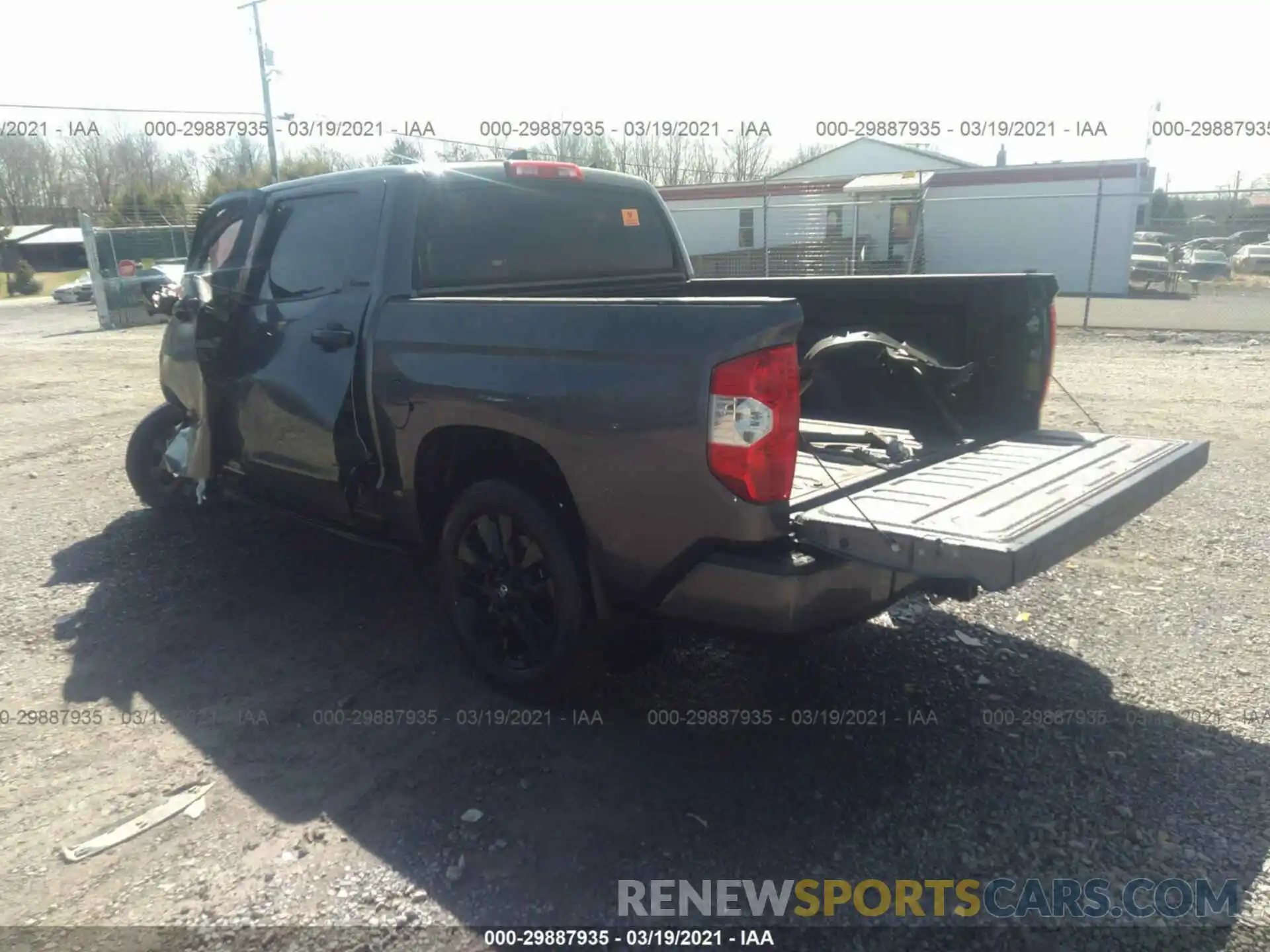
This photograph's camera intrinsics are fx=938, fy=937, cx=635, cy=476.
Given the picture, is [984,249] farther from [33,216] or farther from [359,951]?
[33,216]

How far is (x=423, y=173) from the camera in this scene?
4129mm

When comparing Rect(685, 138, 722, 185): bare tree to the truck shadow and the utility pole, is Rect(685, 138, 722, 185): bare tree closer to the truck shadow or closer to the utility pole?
the utility pole

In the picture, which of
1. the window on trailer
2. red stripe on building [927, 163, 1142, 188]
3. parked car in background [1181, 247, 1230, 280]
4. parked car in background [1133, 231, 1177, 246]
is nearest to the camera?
the window on trailer

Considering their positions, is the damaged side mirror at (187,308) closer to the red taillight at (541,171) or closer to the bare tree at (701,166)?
the red taillight at (541,171)

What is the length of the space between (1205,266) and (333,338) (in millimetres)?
32118

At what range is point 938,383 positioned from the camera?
13.6ft

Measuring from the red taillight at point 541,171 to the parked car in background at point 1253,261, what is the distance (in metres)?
34.1

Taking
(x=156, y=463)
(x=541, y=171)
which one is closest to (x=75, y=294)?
(x=156, y=463)

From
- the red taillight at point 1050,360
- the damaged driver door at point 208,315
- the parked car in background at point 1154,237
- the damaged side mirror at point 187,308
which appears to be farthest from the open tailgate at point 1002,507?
the parked car in background at point 1154,237

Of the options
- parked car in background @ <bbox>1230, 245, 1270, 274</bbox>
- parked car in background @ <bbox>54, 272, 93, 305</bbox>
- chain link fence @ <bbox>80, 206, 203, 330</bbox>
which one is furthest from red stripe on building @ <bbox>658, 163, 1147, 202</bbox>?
parked car in background @ <bbox>54, 272, 93, 305</bbox>

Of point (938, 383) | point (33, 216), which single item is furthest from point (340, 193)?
point (33, 216)

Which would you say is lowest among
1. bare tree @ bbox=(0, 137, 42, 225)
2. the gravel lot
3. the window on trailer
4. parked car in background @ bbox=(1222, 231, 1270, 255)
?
the gravel lot

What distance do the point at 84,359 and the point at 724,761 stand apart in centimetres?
1635

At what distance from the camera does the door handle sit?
4035mm
